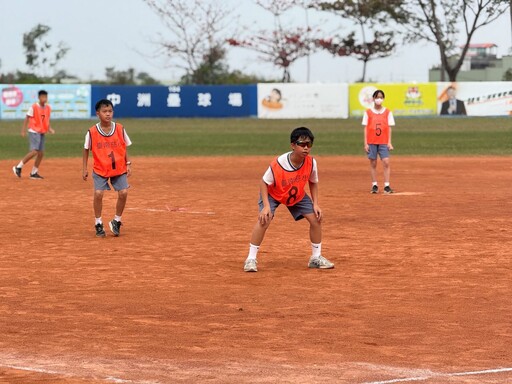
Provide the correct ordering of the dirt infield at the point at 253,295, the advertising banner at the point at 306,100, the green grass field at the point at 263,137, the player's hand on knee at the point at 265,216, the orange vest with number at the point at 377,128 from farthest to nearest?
the advertising banner at the point at 306,100
the green grass field at the point at 263,137
the orange vest with number at the point at 377,128
the player's hand on knee at the point at 265,216
the dirt infield at the point at 253,295

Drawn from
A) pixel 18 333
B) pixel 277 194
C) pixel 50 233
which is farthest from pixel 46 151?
pixel 18 333

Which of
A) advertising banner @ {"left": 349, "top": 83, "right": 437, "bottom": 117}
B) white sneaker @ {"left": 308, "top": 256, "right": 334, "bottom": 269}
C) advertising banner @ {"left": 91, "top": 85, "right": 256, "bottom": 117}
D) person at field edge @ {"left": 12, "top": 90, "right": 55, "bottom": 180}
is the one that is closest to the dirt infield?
white sneaker @ {"left": 308, "top": 256, "right": 334, "bottom": 269}

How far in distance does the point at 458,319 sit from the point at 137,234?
7.15m

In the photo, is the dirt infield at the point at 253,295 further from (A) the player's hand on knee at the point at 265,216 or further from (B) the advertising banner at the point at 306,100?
(B) the advertising banner at the point at 306,100

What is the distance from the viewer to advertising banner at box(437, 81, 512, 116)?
2315 inches

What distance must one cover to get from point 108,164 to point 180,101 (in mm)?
47027

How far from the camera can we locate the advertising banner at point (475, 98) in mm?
58812

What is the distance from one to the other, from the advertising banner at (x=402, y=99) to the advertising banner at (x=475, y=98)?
19.3 inches

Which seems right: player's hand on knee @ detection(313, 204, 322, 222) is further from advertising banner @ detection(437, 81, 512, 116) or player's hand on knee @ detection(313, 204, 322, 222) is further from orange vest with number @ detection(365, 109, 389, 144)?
advertising banner @ detection(437, 81, 512, 116)

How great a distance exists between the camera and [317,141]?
41.6 meters

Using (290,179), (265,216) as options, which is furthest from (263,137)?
(265,216)

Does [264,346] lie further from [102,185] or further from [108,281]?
[102,185]

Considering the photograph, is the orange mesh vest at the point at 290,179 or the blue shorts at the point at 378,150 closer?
the orange mesh vest at the point at 290,179

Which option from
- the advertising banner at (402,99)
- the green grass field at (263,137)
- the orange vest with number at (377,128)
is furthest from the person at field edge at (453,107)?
the orange vest with number at (377,128)
